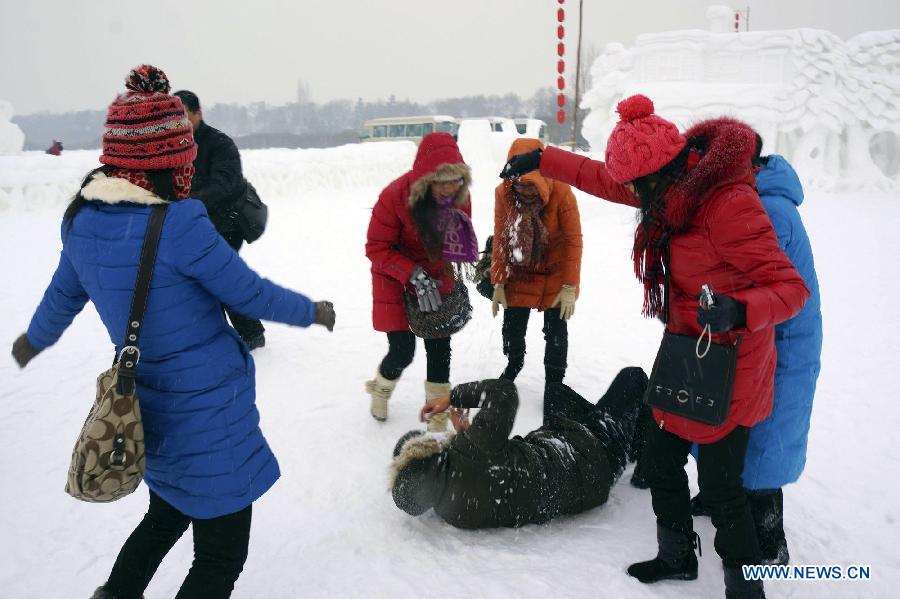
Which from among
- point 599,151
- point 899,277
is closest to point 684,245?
point 899,277

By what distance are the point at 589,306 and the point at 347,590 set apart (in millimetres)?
4661

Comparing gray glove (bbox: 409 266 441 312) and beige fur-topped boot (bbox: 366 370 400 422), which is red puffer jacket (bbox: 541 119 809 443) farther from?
beige fur-topped boot (bbox: 366 370 400 422)

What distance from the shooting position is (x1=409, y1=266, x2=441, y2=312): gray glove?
309 cm

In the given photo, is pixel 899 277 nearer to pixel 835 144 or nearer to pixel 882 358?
pixel 882 358

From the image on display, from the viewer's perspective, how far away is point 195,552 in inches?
69.3

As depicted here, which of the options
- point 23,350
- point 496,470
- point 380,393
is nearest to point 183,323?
point 23,350

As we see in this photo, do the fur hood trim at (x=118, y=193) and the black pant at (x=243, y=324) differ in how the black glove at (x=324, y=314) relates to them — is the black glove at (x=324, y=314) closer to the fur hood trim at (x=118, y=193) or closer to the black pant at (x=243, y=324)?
the fur hood trim at (x=118, y=193)

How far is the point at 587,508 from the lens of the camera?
256 cm

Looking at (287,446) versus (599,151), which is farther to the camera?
(599,151)

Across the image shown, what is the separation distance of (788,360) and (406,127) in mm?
29536

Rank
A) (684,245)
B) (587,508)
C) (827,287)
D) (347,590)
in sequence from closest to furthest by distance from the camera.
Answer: (684,245)
(347,590)
(587,508)
(827,287)

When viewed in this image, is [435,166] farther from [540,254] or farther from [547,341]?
[547,341]

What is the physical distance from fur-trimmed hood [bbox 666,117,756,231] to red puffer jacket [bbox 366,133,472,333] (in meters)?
1.36

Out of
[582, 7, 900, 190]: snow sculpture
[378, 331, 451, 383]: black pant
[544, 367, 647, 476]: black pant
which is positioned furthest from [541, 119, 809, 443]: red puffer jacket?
[582, 7, 900, 190]: snow sculpture
